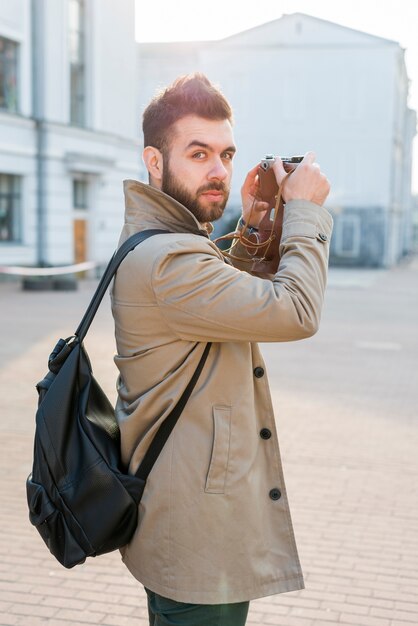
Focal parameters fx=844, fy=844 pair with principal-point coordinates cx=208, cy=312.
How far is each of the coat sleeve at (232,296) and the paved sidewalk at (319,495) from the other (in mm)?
2319

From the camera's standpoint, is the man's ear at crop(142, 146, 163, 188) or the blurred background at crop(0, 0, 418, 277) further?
the blurred background at crop(0, 0, 418, 277)

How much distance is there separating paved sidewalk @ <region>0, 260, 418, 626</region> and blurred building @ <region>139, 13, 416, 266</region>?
3155cm

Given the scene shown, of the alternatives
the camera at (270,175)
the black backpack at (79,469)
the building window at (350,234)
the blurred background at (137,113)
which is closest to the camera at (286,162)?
the camera at (270,175)

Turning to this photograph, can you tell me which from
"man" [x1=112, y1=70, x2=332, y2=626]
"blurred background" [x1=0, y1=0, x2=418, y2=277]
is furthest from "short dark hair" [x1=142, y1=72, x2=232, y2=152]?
"blurred background" [x1=0, y1=0, x2=418, y2=277]

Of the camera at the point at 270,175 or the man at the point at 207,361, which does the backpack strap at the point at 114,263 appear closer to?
the man at the point at 207,361

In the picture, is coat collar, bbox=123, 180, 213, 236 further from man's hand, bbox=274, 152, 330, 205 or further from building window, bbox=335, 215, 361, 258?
building window, bbox=335, 215, 361, 258

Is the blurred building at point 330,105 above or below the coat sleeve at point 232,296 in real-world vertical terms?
above

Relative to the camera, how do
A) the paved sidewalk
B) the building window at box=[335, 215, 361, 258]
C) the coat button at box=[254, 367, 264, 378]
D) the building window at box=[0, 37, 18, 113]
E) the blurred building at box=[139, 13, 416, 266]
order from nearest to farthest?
the coat button at box=[254, 367, 264, 378] < the paved sidewalk < the building window at box=[0, 37, 18, 113] < the blurred building at box=[139, 13, 416, 266] < the building window at box=[335, 215, 361, 258]

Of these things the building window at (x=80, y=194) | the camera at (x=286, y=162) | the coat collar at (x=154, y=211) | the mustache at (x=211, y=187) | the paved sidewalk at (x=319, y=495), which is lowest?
the paved sidewalk at (x=319, y=495)

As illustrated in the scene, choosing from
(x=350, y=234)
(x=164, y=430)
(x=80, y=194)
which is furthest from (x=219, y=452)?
(x=350, y=234)

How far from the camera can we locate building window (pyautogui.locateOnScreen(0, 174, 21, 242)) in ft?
85.0

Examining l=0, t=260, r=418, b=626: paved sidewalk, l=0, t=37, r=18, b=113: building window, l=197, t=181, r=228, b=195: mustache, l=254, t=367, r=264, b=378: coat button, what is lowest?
l=0, t=260, r=418, b=626: paved sidewalk

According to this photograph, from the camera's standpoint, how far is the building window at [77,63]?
2858 centimetres

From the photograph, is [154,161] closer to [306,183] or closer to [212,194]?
[212,194]
